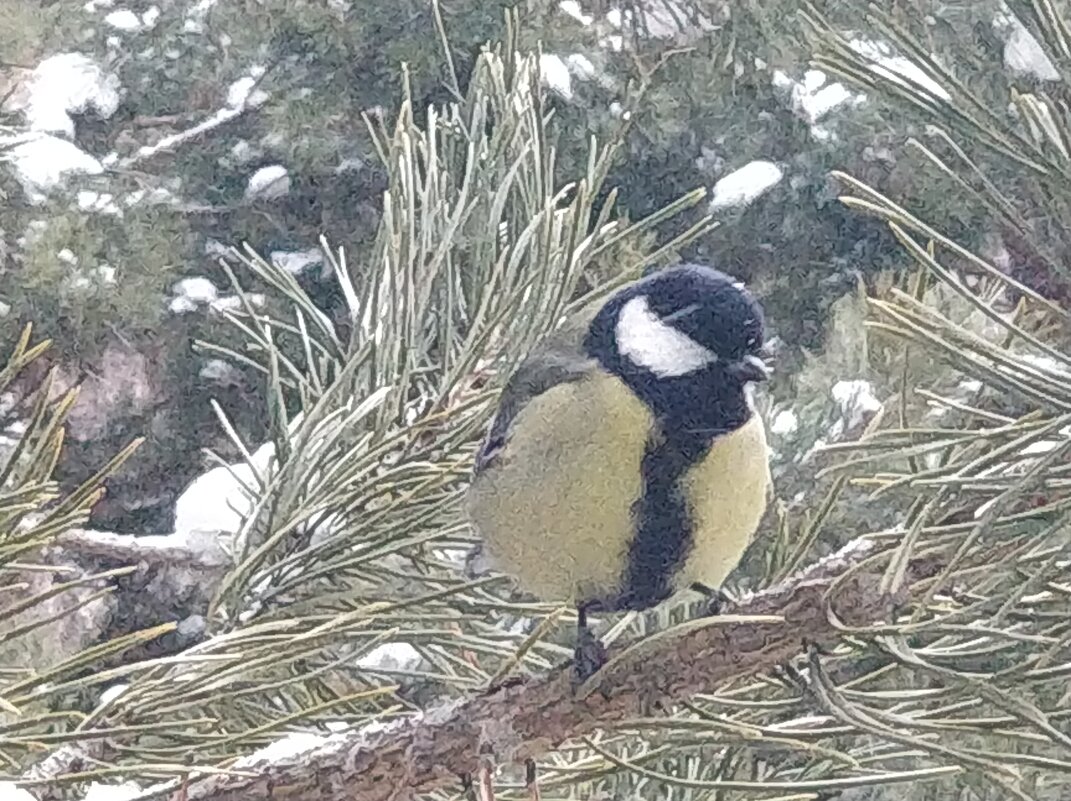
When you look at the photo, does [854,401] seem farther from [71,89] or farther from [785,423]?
[71,89]

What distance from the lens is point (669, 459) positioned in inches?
14.1

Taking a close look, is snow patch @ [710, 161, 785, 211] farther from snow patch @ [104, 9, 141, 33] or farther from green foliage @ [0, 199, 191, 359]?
snow patch @ [104, 9, 141, 33]

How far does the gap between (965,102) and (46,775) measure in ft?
0.75

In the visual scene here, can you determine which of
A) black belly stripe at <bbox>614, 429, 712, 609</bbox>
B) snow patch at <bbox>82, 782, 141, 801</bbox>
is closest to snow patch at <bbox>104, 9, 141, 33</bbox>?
snow patch at <bbox>82, 782, 141, 801</bbox>

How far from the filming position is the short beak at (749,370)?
36cm

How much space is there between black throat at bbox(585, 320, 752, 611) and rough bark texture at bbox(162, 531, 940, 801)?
0.06 m

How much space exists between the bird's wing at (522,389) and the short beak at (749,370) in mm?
45

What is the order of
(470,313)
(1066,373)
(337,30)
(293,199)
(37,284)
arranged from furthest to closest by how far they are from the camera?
(293,199) < (337,30) < (37,284) < (470,313) < (1066,373)

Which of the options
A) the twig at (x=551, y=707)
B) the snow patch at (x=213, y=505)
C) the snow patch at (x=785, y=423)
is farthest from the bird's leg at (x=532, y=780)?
the snow patch at (x=785, y=423)

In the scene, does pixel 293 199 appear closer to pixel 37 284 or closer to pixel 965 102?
pixel 37 284

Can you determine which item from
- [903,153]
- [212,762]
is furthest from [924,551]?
[903,153]

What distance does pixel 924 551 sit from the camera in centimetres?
26

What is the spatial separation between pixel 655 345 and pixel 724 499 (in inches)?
1.9

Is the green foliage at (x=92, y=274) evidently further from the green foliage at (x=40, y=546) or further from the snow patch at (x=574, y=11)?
the green foliage at (x=40, y=546)
